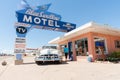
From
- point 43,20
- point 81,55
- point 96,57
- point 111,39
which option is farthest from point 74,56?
point 43,20

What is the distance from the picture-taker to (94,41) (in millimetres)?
14430

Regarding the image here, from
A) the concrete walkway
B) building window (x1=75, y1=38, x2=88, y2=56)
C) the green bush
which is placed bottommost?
the concrete walkway

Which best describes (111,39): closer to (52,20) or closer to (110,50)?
(110,50)

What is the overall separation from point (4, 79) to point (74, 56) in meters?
11.6

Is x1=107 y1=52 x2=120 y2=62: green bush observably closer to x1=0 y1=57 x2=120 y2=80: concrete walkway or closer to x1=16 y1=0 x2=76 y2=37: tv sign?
x1=0 y1=57 x2=120 y2=80: concrete walkway

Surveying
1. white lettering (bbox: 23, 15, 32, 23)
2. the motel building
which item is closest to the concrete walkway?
the motel building

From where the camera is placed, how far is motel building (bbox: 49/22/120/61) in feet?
44.3

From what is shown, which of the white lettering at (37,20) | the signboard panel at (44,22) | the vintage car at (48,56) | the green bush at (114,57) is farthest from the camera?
the white lettering at (37,20)

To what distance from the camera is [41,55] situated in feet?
36.8

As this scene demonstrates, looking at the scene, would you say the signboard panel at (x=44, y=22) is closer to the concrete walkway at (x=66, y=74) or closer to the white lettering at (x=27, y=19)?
the white lettering at (x=27, y=19)

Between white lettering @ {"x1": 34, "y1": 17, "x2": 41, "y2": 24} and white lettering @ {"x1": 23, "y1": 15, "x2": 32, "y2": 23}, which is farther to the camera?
white lettering @ {"x1": 34, "y1": 17, "x2": 41, "y2": 24}

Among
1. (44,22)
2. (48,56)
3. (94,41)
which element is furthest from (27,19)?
(94,41)

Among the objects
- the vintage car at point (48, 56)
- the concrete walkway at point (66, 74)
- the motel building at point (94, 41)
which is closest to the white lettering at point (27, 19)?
the motel building at point (94, 41)

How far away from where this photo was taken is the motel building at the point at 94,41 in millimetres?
13511
